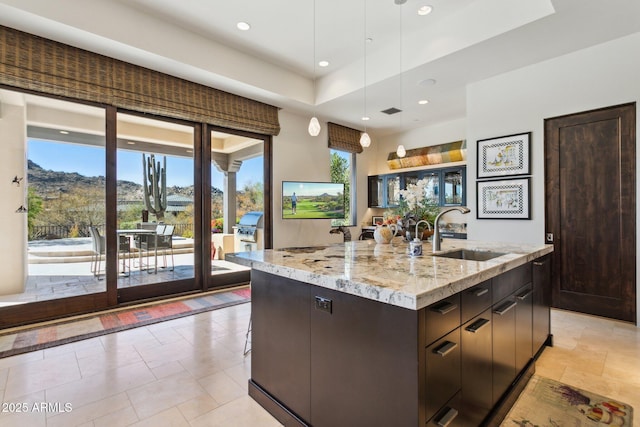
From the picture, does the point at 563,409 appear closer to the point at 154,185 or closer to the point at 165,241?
the point at 165,241

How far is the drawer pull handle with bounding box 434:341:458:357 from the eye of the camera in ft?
4.18

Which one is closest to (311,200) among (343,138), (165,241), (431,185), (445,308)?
(343,138)

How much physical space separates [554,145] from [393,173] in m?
3.45

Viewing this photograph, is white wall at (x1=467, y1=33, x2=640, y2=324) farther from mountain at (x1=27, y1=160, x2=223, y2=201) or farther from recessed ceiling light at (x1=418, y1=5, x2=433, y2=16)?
Result: mountain at (x1=27, y1=160, x2=223, y2=201)

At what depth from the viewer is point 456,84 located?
14.7 feet

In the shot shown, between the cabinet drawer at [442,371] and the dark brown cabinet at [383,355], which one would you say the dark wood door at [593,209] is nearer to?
the dark brown cabinet at [383,355]

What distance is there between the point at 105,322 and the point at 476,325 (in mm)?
3672

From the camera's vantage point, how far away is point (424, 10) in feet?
11.3

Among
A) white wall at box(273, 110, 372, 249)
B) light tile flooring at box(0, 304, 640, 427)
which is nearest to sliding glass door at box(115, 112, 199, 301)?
light tile flooring at box(0, 304, 640, 427)

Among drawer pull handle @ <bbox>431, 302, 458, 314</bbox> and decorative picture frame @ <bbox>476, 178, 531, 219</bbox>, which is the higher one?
decorative picture frame @ <bbox>476, 178, 531, 219</bbox>

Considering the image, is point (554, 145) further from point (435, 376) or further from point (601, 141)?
point (435, 376)

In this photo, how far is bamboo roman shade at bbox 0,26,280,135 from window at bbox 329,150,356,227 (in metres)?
2.41

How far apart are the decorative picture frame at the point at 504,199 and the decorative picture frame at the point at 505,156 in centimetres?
12

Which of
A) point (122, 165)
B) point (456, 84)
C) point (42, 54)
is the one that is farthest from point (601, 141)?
point (42, 54)
